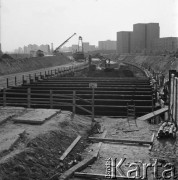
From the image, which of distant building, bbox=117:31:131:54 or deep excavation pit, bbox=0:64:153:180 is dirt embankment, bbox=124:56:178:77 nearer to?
deep excavation pit, bbox=0:64:153:180

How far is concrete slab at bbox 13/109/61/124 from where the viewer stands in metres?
10.1

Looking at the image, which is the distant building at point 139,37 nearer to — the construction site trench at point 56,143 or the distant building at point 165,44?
the distant building at point 165,44

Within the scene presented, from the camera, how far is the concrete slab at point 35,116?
1014cm

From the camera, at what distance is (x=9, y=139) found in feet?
26.7

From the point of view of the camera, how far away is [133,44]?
5285 inches

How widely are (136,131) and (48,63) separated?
5860 cm

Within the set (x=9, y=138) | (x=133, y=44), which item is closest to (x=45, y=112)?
(x=9, y=138)

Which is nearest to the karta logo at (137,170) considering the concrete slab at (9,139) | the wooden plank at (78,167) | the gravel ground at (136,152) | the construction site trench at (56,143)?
the gravel ground at (136,152)

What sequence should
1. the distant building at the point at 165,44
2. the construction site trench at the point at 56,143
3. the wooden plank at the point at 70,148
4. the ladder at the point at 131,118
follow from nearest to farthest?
the construction site trench at the point at 56,143 < the wooden plank at the point at 70,148 < the ladder at the point at 131,118 < the distant building at the point at 165,44

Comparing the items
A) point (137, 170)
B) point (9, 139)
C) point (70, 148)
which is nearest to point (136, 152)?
point (137, 170)

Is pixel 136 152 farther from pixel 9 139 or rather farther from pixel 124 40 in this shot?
pixel 124 40

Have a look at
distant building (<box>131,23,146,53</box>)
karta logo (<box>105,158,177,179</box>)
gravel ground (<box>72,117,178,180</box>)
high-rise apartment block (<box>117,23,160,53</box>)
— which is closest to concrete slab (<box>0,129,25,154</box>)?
gravel ground (<box>72,117,178,180</box>)

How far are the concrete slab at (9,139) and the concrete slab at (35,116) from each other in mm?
1150

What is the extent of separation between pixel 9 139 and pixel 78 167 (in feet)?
7.25
